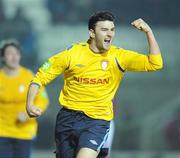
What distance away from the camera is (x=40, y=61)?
13.6m

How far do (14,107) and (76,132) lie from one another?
2.27 meters

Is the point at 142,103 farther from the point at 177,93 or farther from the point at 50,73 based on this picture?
the point at 50,73

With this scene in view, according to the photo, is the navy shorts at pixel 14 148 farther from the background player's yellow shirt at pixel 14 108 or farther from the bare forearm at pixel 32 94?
the bare forearm at pixel 32 94

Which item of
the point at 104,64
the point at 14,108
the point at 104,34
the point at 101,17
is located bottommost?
the point at 14,108

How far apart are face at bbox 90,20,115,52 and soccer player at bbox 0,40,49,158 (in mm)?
2143

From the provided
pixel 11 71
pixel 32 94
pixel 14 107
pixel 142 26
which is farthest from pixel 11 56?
pixel 142 26

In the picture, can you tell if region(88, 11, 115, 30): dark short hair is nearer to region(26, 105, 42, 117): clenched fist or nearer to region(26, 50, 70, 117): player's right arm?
region(26, 50, 70, 117): player's right arm

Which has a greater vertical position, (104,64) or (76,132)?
(104,64)

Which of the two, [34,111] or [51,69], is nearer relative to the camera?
[34,111]

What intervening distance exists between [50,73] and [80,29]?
5.96 m

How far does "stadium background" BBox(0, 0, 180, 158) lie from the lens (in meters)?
13.7

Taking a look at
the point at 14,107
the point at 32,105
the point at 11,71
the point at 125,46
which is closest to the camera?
the point at 32,105

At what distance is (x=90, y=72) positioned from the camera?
784cm

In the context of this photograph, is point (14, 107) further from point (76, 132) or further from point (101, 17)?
point (101, 17)
